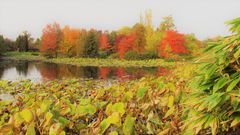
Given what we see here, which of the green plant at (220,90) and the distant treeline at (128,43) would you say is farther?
the distant treeline at (128,43)

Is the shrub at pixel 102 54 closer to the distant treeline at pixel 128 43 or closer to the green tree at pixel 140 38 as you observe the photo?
the distant treeline at pixel 128 43

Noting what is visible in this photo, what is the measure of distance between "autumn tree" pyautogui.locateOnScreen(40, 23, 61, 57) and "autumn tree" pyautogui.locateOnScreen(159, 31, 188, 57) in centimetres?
2037

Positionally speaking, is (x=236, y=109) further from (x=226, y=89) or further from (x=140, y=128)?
(x=140, y=128)

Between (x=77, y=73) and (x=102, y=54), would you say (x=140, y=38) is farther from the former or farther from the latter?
(x=77, y=73)

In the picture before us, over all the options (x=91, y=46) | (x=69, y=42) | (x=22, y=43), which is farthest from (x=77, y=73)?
(x=22, y=43)

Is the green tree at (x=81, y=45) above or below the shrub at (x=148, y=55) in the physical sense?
above

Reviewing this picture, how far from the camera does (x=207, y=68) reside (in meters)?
2.39

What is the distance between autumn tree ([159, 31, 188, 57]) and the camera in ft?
121

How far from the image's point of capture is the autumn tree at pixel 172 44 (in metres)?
36.8

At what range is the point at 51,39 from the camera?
52281mm

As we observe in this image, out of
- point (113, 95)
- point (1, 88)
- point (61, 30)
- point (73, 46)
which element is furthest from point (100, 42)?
point (113, 95)

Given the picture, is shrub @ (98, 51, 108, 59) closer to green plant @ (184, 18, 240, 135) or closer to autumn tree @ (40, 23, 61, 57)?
autumn tree @ (40, 23, 61, 57)

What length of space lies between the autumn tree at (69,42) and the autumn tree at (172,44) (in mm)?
16927

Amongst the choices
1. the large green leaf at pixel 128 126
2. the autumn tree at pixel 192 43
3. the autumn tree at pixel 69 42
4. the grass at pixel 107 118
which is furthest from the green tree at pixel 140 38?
the large green leaf at pixel 128 126
